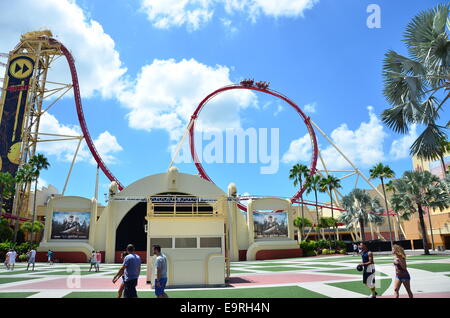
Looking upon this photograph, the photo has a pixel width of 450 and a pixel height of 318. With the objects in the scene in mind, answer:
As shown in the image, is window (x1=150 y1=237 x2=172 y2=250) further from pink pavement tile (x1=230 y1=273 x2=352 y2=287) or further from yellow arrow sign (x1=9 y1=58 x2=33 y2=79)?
yellow arrow sign (x1=9 y1=58 x2=33 y2=79)

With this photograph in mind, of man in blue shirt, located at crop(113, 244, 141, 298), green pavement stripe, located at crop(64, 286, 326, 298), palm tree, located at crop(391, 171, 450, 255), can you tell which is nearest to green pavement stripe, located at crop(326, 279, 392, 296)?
green pavement stripe, located at crop(64, 286, 326, 298)

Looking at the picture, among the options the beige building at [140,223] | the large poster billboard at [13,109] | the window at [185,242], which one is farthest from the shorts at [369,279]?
the large poster billboard at [13,109]

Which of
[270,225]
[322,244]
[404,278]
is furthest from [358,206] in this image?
[404,278]

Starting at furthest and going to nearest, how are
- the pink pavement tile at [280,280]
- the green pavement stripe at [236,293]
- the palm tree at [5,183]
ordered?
the palm tree at [5,183]
the pink pavement tile at [280,280]
the green pavement stripe at [236,293]

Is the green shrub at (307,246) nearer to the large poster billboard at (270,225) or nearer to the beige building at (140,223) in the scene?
the beige building at (140,223)

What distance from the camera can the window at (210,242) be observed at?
15572 mm

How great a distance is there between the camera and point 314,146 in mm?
47125

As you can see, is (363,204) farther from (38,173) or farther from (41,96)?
(41,96)

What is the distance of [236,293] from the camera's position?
1091 cm

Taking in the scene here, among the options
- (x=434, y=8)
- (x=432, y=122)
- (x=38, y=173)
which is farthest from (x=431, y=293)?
(x=38, y=173)

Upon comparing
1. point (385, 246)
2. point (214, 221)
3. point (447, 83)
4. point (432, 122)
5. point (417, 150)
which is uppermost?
point (447, 83)

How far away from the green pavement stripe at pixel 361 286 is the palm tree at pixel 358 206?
30.2m

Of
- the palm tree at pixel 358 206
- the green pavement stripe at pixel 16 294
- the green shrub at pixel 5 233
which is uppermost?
the palm tree at pixel 358 206

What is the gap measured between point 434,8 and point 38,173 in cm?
4121
